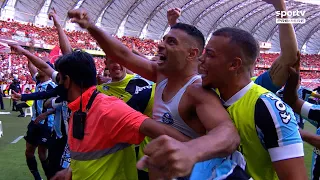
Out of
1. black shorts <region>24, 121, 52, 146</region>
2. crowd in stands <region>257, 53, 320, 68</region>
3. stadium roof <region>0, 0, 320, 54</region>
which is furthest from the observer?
crowd in stands <region>257, 53, 320, 68</region>

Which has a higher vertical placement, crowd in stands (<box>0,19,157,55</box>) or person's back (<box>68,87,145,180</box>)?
person's back (<box>68,87,145,180</box>)

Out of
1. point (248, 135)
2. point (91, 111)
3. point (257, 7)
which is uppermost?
point (248, 135)

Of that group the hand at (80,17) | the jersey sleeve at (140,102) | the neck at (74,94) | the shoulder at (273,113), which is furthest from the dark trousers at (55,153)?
the shoulder at (273,113)

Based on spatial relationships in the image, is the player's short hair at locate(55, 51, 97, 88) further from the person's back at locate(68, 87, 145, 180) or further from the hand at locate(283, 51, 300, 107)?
the hand at locate(283, 51, 300, 107)

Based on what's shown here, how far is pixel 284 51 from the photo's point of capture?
2.08 metres

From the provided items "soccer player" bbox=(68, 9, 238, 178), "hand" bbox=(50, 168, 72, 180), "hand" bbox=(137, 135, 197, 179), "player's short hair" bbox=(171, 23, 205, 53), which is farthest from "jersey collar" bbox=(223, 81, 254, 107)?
"hand" bbox=(50, 168, 72, 180)

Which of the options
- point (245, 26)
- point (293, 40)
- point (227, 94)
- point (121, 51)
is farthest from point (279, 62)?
point (245, 26)

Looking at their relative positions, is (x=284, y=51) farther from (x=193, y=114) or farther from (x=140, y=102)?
(x=140, y=102)

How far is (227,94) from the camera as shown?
5.87 ft

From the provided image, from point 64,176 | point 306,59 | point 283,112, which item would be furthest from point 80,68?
point 306,59

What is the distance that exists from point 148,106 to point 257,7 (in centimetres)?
4822

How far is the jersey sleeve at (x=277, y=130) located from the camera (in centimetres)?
155

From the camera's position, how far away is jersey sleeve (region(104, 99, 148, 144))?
199 cm

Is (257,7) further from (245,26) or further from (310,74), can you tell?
(310,74)
